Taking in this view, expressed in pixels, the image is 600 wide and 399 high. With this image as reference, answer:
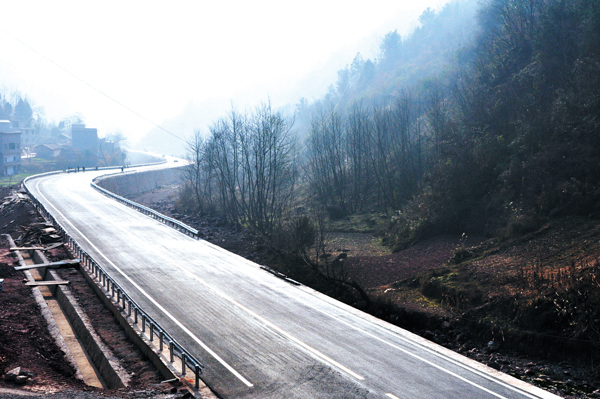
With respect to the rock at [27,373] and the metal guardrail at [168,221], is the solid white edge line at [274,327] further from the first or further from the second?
the metal guardrail at [168,221]

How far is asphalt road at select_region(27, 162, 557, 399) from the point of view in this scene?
11531 millimetres

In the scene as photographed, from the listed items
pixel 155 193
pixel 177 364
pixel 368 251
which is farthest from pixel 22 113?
pixel 177 364

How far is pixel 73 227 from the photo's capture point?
3406 cm

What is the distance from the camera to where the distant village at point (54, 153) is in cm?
9923

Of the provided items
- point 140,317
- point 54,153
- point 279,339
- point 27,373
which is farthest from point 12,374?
point 54,153

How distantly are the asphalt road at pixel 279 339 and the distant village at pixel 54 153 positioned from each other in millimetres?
87712

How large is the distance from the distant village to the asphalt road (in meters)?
87.7

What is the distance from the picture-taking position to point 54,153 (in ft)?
404

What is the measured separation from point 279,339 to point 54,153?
126m

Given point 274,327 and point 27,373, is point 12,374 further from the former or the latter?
point 274,327

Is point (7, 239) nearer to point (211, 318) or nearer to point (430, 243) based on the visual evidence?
point (211, 318)

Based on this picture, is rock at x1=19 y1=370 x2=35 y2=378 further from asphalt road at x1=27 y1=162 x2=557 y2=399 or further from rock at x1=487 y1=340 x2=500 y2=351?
rock at x1=487 y1=340 x2=500 y2=351

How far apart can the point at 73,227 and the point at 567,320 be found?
3098 cm

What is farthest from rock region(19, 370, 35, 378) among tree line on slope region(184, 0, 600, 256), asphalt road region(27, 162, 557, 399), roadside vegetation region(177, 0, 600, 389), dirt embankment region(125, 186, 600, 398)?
tree line on slope region(184, 0, 600, 256)
